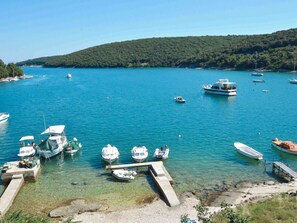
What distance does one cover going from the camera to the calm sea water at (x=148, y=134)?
32000mm

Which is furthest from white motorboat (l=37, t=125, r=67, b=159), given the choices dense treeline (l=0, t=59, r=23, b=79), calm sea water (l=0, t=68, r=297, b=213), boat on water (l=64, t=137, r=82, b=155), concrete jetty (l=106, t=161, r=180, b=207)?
dense treeline (l=0, t=59, r=23, b=79)

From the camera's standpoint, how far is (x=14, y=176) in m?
33.3

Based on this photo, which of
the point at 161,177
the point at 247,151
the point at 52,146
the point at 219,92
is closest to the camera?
the point at 161,177

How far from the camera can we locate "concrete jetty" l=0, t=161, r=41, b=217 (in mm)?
29812

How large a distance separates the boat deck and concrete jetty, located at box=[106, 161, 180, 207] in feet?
37.8

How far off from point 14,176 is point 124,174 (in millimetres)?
11051

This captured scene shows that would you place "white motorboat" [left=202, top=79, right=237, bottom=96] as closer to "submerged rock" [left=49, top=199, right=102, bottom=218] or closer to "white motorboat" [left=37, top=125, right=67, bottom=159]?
"white motorboat" [left=37, top=125, right=67, bottom=159]

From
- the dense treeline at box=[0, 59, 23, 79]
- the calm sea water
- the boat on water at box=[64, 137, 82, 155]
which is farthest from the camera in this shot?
the dense treeline at box=[0, 59, 23, 79]

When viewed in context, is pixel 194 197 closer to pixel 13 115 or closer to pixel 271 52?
pixel 13 115

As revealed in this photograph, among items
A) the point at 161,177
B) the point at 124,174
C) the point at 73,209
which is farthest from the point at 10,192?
the point at 161,177

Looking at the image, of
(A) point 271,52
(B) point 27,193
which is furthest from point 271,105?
(A) point 271,52

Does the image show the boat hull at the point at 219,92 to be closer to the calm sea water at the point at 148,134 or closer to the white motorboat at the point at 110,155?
the calm sea water at the point at 148,134

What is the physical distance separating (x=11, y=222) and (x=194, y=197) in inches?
685

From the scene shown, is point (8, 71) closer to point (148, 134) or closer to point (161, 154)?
point (148, 134)
